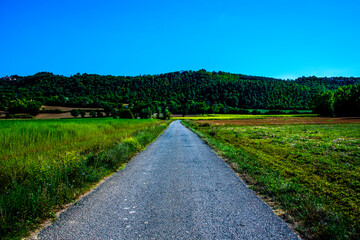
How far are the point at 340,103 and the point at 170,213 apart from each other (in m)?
104

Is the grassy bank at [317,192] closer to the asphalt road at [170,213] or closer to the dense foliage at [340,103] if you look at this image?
the asphalt road at [170,213]

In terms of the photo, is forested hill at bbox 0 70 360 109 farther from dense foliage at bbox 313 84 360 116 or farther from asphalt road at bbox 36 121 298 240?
asphalt road at bbox 36 121 298 240

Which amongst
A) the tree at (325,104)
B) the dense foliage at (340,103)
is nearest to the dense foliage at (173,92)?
the tree at (325,104)

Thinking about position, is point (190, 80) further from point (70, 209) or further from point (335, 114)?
point (70, 209)

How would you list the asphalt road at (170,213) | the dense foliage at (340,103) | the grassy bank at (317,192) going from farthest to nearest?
the dense foliage at (340,103), the grassy bank at (317,192), the asphalt road at (170,213)

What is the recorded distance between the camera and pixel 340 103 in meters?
82.6

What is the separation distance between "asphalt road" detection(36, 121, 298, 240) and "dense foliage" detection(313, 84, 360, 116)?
96032 millimetres

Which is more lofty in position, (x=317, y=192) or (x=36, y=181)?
(x=36, y=181)

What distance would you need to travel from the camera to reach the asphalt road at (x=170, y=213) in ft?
11.9

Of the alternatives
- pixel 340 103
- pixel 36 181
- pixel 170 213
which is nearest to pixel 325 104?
pixel 340 103

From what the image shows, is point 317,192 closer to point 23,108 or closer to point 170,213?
point 170,213

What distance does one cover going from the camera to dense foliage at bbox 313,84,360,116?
77500 mm

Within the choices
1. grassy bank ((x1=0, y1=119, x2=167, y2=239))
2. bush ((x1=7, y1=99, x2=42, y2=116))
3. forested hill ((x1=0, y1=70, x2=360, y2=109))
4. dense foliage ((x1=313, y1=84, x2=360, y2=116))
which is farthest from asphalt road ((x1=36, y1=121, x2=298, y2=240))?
dense foliage ((x1=313, y1=84, x2=360, y2=116))

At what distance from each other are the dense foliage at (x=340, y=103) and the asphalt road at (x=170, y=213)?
9603 cm
